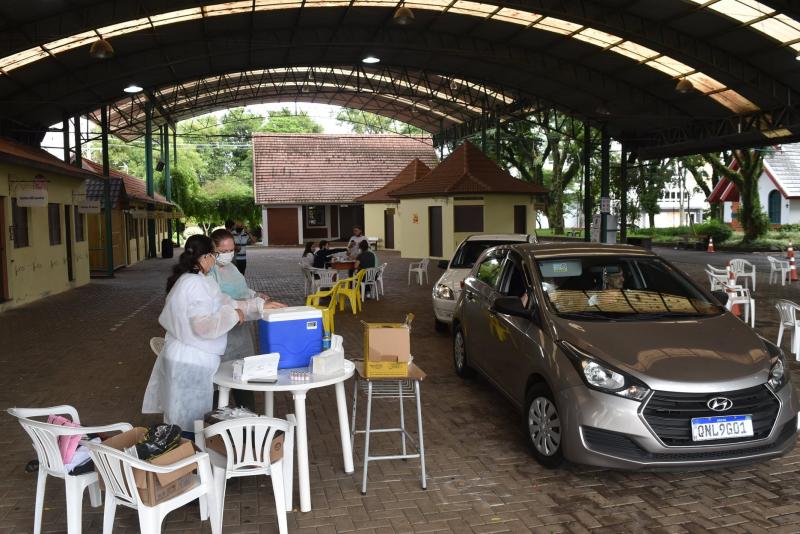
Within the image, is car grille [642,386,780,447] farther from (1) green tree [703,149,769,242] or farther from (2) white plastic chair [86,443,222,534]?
(1) green tree [703,149,769,242]

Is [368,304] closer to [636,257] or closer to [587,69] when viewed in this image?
[636,257]

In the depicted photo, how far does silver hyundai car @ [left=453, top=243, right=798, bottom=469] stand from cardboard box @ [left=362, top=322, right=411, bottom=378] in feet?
3.65

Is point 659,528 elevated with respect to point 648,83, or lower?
lower

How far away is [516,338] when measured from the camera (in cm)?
559

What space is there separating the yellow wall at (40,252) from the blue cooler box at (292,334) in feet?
40.8

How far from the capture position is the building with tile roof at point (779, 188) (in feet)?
136

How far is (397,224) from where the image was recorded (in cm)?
3606

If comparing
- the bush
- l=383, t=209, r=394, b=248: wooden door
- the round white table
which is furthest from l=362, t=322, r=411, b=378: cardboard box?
the bush

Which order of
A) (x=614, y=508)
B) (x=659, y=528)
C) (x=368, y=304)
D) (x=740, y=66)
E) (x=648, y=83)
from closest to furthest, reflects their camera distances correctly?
(x=659, y=528) → (x=614, y=508) → (x=368, y=304) → (x=740, y=66) → (x=648, y=83)

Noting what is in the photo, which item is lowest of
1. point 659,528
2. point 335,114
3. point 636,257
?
point 659,528

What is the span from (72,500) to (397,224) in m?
32.5

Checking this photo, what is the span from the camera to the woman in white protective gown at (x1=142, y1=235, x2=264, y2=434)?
429cm

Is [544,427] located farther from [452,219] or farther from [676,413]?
[452,219]

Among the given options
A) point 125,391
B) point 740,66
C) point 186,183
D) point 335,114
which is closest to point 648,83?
point 740,66
